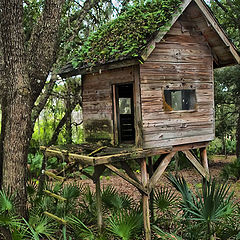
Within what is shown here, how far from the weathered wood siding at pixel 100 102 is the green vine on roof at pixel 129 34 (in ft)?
1.41

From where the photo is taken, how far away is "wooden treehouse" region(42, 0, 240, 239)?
650 cm

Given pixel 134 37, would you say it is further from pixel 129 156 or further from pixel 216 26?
pixel 129 156

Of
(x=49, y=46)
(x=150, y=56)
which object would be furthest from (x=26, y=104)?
(x=150, y=56)

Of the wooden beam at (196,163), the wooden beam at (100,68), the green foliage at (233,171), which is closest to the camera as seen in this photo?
the wooden beam at (100,68)

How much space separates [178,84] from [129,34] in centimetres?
155

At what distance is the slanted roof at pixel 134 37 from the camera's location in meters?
6.37

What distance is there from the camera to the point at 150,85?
6645 mm

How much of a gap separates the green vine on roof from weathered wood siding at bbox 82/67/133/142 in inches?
16.9

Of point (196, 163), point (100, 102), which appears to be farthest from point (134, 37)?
point (196, 163)

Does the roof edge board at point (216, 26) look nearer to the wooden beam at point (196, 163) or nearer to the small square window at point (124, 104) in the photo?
the wooden beam at point (196, 163)

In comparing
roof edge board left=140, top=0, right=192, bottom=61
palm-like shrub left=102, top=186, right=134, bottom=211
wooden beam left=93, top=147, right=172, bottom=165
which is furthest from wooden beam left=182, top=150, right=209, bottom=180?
roof edge board left=140, top=0, right=192, bottom=61

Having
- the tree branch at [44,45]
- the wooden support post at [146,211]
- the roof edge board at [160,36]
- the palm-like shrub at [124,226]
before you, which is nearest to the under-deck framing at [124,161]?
the wooden support post at [146,211]

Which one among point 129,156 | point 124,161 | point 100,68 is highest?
point 100,68

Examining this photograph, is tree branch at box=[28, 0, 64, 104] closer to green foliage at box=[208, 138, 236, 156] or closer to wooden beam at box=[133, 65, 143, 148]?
wooden beam at box=[133, 65, 143, 148]
